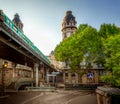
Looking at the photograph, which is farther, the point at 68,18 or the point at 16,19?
the point at 16,19

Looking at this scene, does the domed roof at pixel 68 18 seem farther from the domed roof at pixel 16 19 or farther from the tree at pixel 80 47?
the tree at pixel 80 47

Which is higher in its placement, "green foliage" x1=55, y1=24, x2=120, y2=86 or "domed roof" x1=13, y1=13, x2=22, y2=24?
"domed roof" x1=13, y1=13, x2=22, y2=24

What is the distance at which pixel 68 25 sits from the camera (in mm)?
85375

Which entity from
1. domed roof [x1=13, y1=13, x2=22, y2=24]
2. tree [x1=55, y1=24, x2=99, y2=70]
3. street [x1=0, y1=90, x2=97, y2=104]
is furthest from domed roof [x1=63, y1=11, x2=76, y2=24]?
street [x1=0, y1=90, x2=97, y2=104]

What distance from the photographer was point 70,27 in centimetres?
8488

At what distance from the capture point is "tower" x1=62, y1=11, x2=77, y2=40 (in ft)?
276

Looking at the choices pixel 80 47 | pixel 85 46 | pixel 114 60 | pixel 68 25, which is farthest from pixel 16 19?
pixel 114 60

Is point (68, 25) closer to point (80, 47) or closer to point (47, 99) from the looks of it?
point (80, 47)

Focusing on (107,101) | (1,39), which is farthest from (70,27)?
(107,101)

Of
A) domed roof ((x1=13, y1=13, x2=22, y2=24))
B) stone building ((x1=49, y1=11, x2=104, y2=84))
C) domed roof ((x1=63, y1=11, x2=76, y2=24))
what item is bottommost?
stone building ((x1=49, y1=11, x2=104, y2=84))

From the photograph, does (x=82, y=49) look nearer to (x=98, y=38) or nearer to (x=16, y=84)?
(x=98, y=38)

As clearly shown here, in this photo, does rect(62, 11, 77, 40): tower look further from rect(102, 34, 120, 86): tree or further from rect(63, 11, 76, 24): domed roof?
rect(102, 34, 120, 86): tree

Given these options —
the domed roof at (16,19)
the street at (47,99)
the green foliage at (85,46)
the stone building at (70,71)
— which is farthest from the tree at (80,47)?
the domed roof at (16,19)

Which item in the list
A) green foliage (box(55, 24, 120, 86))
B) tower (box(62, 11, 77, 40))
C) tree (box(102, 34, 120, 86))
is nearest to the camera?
tree (box(102, 34, 120, 86))
